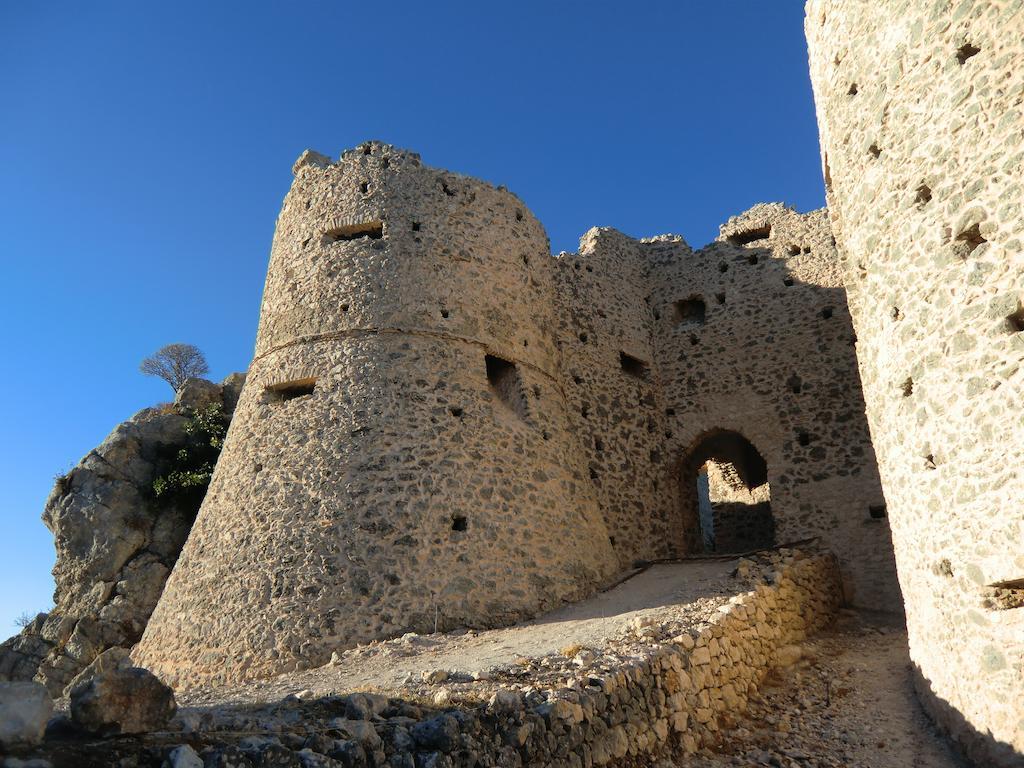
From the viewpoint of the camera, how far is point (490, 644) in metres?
7.52

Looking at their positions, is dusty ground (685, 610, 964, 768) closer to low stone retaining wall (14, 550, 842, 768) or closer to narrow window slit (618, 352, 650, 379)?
low stone retaining wall (14, 550, 842, 768)

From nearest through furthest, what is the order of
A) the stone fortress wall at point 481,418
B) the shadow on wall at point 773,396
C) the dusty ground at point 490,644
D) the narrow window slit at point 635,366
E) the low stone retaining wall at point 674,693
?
the low stone retaining wall at point 674,693 < the dusty ground at point 490,644 < the stone fortress wall at point 481,418 < the shadow on wall at point 773,396 < the narrow window slit at point 635,366

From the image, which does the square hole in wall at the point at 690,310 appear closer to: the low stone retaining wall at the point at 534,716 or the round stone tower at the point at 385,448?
the round stone tower at the point at 385,448

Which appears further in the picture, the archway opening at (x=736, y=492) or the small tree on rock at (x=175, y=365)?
the small tree on rock at (x=175, y=365)

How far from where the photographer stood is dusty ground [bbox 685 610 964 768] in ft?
18.5

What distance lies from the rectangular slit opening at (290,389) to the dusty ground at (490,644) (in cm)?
408

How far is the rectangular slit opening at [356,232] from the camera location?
1157cm

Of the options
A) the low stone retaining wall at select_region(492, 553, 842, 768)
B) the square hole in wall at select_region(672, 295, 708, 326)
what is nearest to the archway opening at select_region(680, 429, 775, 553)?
the square hole in wall at select_region(672, 295, 708, 326)

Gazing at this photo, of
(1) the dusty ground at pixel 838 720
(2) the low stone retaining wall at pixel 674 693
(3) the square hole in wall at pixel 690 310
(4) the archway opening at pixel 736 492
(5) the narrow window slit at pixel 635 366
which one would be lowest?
(1) the dusty ground at pixel 838 720

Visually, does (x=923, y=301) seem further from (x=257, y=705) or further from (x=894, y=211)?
(x=257, y=705)

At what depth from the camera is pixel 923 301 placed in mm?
5797

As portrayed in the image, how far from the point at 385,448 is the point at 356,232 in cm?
404

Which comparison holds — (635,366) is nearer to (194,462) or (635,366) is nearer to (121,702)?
(194,462)

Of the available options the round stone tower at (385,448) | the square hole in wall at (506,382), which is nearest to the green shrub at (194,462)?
the round stone tower at (385,448)
